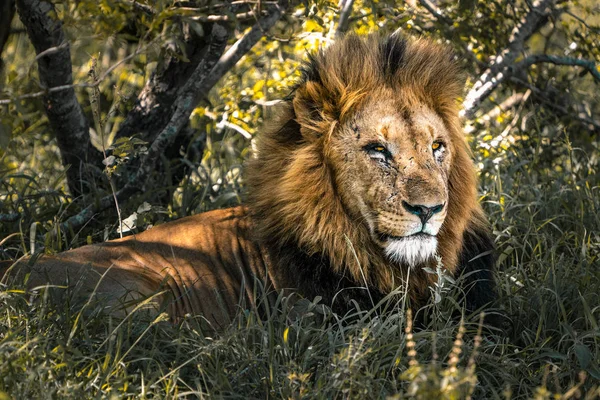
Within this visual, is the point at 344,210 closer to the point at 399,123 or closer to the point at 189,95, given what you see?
the point at 399,123

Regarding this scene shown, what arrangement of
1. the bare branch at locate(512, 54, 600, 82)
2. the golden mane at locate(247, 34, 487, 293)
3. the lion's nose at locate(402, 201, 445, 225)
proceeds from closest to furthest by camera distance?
the lion's nose at locate(402, 201, 445, 225)
the golden mane at locate(247, 34, 487, 293)
the bare branch at locate(512, 54, 600, 82)

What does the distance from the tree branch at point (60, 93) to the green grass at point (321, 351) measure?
1.02 metres

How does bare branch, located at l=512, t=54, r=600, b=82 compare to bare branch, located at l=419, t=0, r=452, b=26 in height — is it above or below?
below

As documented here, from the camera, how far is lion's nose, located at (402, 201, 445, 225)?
3662 mm

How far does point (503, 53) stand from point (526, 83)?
435 mm

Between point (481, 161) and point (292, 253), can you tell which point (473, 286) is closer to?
point (292, 253)

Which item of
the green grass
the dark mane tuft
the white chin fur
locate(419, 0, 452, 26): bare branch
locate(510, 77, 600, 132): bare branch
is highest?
locate(419, 0, 452, 26): bare branch

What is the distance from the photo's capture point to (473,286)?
411cm

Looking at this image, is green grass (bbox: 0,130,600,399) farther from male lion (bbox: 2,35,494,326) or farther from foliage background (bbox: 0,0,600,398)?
male lion (bbox: 2,35,494,326)

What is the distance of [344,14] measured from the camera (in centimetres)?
575

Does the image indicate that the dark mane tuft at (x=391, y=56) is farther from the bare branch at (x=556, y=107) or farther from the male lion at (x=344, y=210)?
the bare branch at (x=556, y=107)

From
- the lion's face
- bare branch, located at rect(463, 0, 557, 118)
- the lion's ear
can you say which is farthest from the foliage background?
the lion's ear

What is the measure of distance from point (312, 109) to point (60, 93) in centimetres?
174

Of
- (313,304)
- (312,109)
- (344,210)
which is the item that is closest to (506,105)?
(312,109)
